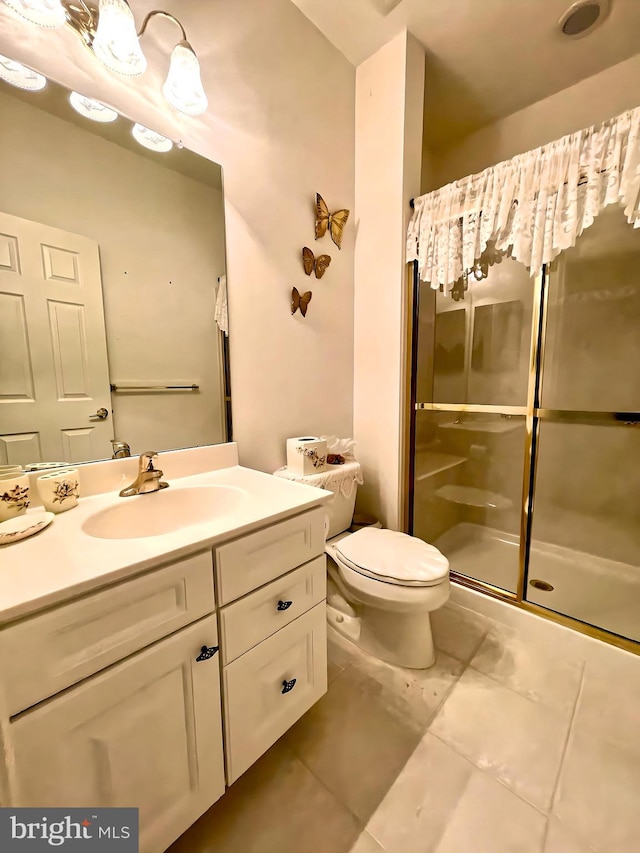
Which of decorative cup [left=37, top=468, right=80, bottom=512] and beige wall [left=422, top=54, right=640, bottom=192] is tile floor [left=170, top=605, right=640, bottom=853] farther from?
beige wall [left=422, top=54, right=640, bottom=192]

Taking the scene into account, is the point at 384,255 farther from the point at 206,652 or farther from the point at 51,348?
the point at 206,652

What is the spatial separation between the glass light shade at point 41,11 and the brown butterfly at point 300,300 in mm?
938

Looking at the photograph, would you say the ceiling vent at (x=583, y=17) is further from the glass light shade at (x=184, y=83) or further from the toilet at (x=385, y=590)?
the toilet at (x=385, y=590)

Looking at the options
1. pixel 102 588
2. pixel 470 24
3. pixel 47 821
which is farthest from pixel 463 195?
pixel 47 821

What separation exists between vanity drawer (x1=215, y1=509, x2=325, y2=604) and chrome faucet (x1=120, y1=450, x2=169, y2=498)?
0.41m

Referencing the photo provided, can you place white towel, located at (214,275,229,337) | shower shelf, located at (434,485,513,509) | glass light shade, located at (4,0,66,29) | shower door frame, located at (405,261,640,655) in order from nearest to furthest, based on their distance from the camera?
glass light shade, located at (4,0,66,29)
white towel, located at (214,275,229,337)
shower door frame, located at (405,261,640,655)
shower shelf, located at (434,485,513,509)

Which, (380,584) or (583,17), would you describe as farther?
(583,17)

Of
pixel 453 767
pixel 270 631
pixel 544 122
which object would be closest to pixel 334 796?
pixel 453 767

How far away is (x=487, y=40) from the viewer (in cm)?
151

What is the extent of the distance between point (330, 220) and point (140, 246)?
917 millimetres

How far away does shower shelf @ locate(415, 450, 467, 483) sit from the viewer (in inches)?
73.5

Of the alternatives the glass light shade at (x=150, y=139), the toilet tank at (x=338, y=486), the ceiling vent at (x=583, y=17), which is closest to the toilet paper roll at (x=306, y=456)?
the toilet tank at (x=338, y=486)

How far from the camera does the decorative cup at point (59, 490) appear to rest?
0.85 m

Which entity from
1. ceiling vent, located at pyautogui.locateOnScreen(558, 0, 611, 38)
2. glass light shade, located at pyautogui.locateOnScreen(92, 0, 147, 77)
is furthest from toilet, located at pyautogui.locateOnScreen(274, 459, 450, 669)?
ceiling vent, located at pyautogui.locateOnScreen(558, 0, 611, 38)
